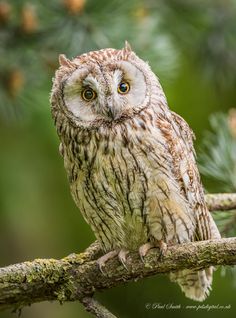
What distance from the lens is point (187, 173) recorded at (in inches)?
136

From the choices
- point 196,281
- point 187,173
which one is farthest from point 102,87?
point 196,281

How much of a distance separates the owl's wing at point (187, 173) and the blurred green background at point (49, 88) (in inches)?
23.7

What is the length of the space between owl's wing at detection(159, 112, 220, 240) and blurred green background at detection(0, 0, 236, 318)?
602 mm

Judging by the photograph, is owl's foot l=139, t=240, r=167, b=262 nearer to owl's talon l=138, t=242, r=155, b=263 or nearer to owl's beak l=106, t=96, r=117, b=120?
owl's talon l=138, t=242, r=155, b=263

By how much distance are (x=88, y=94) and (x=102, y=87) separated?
0.10 meters

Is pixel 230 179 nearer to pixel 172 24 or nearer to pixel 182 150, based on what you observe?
pixel 182 150

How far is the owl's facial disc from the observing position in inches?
129

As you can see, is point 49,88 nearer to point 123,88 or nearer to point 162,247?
point 123,88

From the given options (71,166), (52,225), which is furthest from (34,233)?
(71,166)

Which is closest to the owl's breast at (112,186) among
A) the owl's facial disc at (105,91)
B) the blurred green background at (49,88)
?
the owl's facial disc at (105,91)

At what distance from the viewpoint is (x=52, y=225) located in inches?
206

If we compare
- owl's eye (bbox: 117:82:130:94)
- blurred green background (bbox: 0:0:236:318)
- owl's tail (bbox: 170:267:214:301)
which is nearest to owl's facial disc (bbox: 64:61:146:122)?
owl's eye (bbox: 117:82:130:94)

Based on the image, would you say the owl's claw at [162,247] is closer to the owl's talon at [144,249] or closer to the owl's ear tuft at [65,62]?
the owl's talon at [144,249]

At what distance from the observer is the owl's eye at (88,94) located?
3.34 meters
